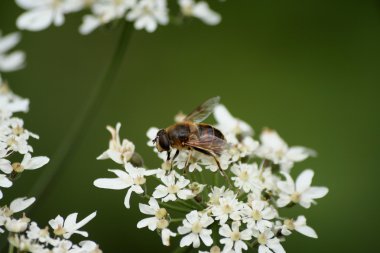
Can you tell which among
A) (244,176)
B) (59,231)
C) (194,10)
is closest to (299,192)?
(244,176)

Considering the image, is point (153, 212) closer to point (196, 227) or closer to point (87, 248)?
point (196, 227)

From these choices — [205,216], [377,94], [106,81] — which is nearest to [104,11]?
[106,81]

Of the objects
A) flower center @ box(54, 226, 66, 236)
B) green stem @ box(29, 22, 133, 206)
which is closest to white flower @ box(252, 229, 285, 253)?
flower center @ box(54, 226, 66, 236)

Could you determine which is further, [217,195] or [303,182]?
[303,182]

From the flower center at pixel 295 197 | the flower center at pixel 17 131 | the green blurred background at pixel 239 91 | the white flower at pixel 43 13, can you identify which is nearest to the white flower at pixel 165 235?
the flower center at pixel 295 197

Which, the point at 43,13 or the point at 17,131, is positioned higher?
the point at 43,13

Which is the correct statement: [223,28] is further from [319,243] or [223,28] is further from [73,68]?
[319,243]

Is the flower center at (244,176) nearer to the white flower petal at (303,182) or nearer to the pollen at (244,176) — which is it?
the pollen at (244,176)

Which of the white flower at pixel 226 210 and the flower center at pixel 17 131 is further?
the flower center at pixel 17 131
